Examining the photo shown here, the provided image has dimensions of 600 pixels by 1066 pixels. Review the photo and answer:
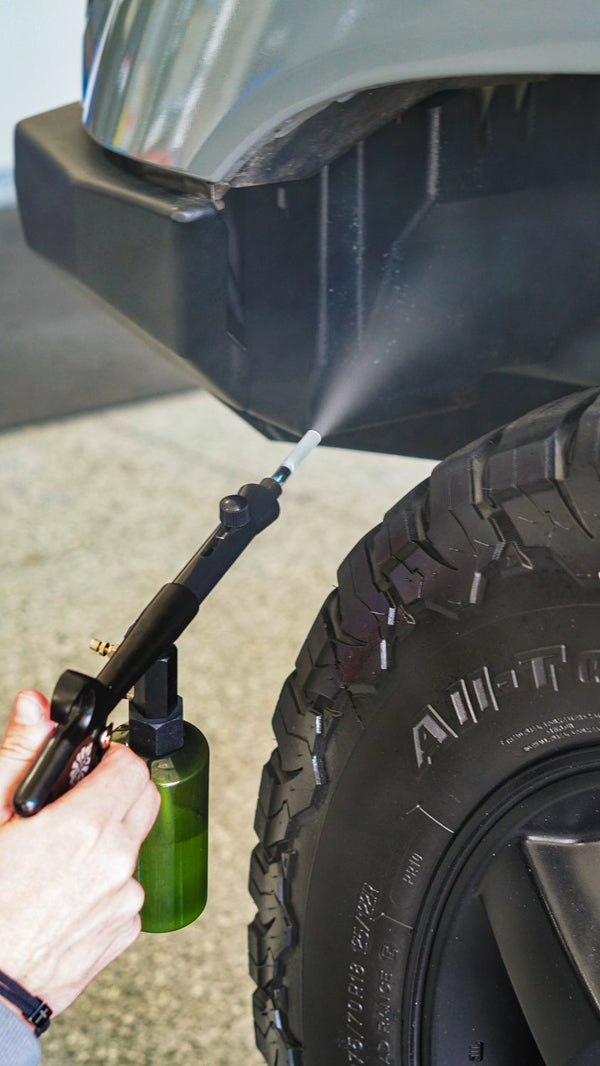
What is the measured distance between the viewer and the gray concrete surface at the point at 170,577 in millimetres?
1370

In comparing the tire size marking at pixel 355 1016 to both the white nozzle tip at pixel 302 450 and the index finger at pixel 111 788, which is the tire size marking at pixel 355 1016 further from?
the white nozzle tip at pixel 302 450

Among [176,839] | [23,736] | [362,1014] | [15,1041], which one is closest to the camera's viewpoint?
[15,1041]

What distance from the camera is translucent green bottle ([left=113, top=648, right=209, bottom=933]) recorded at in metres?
0.98

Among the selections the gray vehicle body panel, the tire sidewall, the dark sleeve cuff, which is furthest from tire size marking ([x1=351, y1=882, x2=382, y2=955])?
the gray vehicle body panel

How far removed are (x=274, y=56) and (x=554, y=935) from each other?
69cm

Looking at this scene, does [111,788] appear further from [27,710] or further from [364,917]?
[364,917]

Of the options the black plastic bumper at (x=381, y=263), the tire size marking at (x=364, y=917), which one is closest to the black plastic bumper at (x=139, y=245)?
the black plastic bumper at (x=381, y=263)

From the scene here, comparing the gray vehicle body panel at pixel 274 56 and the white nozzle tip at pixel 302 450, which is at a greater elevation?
the gray vehicle body panel at pixel 274 56

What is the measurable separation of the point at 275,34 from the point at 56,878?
2.04 ft

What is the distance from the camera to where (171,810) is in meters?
1.02

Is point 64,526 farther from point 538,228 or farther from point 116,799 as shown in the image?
point 116,799

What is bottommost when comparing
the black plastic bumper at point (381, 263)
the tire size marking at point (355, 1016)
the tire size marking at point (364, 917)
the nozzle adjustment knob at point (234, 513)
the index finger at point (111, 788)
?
the tire size marking at point (355, 1016)

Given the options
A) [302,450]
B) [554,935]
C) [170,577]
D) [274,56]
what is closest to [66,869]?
[554,935]

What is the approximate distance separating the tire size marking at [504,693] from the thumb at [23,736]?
0.28 metres
